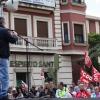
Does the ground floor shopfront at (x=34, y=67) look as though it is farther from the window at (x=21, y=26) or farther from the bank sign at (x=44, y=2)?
the bank sign at (x=44, y=2)

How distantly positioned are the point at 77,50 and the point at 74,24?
2.15 m

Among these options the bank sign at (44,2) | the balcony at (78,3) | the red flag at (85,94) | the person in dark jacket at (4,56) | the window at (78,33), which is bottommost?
the red flag at (85,94)

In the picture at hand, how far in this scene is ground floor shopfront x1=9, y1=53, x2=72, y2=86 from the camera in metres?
21.3

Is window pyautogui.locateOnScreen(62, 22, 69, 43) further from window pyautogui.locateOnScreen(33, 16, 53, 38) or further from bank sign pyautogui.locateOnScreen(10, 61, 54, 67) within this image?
bank sign pyautogui.locateOnScreen(10, 61, 54, 67)

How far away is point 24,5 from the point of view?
2186 cm

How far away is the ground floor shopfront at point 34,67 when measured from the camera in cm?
2134

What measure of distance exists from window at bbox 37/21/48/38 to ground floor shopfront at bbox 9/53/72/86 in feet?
5.29

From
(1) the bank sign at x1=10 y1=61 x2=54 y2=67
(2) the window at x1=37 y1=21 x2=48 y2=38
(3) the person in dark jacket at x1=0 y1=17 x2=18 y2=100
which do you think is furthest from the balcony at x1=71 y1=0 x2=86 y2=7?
(3) the person in dark jacket at x1=0 y1=17 x2=18 y2=100

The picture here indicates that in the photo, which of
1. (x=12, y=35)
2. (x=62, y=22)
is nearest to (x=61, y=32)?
(x=62, y=22)

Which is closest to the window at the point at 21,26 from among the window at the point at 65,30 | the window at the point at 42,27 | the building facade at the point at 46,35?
the building facade at the point at 46,35

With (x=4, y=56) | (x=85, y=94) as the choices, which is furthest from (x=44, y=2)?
(x=4, y=56)

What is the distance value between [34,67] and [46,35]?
108 inches

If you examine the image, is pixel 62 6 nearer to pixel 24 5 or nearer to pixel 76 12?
pixel 76 12

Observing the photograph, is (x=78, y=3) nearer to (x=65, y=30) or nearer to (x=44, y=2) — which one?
(x=65, y=30)
